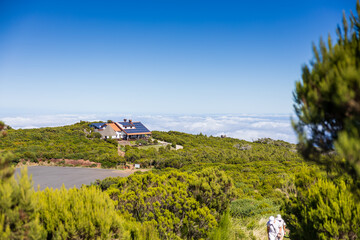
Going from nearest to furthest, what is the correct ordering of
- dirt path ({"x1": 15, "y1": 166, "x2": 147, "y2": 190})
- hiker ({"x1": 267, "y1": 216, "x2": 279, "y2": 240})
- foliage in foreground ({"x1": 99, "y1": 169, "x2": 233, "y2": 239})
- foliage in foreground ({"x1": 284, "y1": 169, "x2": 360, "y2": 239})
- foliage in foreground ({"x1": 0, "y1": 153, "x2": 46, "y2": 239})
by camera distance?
foliage in foreground ({"x1": 0, "y1": 153, "x2": 46, "y2": 239}) → foliage in foreground ({"x1": 284, "y1": 169, "x2": 360, "y2": 239}) → hiker ({"x1": 267, "y1": 216, "x2": 279, "y2": 240}) → foliage in foreground ({"x1": 99, "y1": 169, "x2": 233, "y2": 239}) → dirt path ({"x1": 15, "y1": 166, "x2": 147, "y2": 190})

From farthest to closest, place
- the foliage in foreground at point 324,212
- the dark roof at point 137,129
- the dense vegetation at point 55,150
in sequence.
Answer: the dark roof at point 137,129 → the dense vegetation at point 55,150 → the foliage in foreground at point 324,212

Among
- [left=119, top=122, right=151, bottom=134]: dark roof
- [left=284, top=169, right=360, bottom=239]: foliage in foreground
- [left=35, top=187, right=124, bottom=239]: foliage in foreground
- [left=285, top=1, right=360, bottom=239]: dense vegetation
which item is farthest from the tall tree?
[left=119, top=122, right=151, bottom=134]: dark roof

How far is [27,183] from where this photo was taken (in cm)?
308

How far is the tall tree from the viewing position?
2.08m

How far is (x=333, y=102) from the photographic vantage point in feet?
7.47

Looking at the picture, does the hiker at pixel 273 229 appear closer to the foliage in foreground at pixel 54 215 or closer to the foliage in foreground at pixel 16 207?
the foliage in foreground at pixel 54 215

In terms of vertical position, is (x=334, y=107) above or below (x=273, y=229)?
above

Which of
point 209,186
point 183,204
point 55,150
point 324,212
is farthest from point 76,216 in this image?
point 55,150

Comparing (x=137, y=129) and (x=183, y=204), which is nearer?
(x=183, y=204)

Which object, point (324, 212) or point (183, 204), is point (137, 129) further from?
point (324, 212)

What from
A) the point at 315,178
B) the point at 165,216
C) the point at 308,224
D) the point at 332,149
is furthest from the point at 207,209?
the point at 332,149

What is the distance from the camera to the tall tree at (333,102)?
81.9 inches

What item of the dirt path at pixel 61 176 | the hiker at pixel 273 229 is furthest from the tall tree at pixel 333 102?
the dirt path at pixel 61 176

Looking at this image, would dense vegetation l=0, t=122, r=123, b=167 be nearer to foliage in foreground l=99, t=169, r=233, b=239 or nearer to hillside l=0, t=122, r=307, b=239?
hillside l=0, t=122, r=307, b=239
